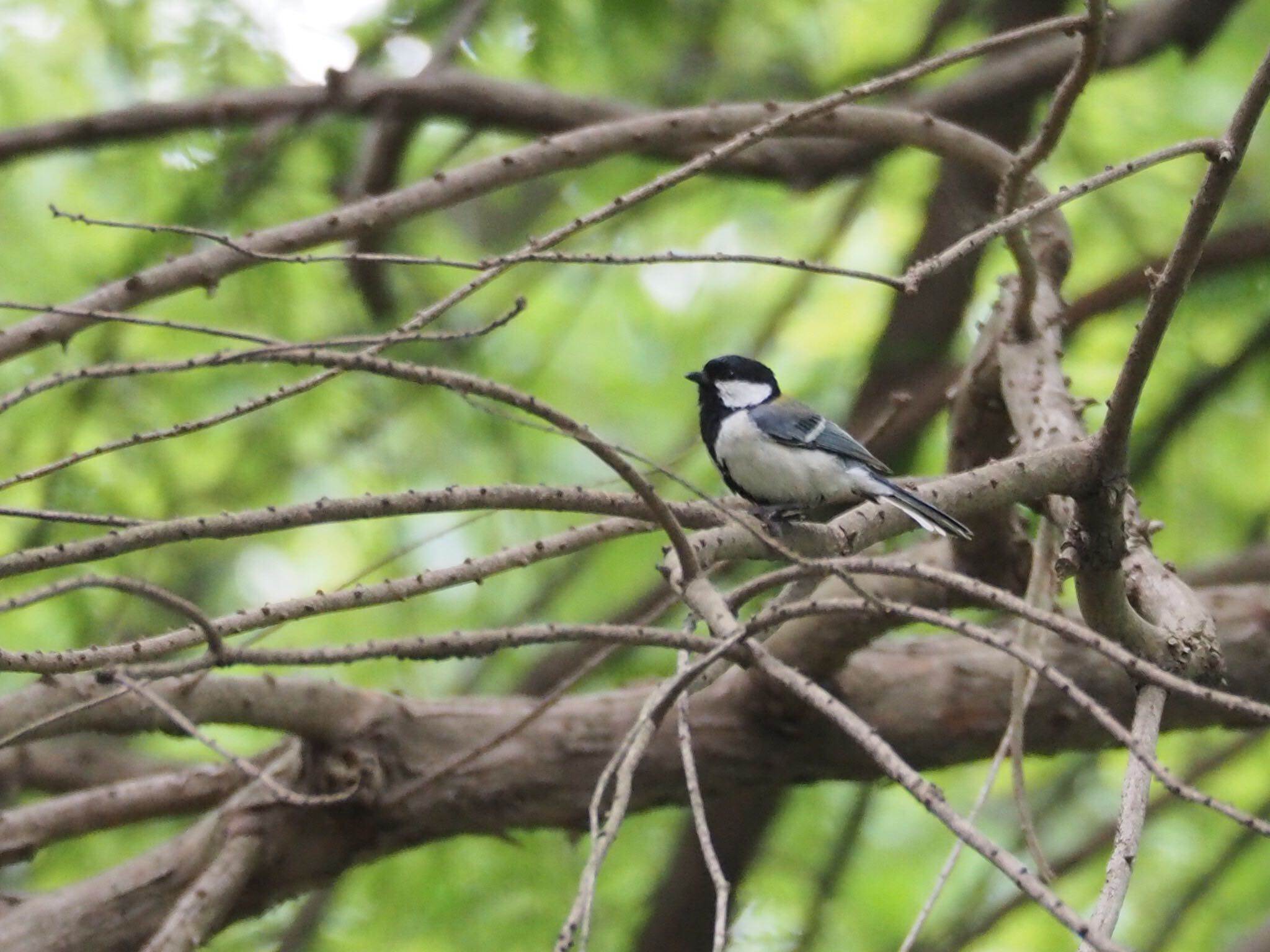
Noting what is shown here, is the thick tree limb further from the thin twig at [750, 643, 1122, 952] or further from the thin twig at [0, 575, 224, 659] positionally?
the thin twig at [750, 643, 1122, 952]

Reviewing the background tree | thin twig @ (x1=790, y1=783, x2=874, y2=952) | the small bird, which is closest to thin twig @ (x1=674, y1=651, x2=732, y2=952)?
the background tree

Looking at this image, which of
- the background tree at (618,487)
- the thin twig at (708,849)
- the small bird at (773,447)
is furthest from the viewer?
the small bird at (773,447)

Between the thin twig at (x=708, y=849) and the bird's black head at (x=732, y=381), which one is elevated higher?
the bird's black head at (x=732, y=381)

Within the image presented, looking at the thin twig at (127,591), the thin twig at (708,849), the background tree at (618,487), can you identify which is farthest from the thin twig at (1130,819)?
the thin twig at (127,591)

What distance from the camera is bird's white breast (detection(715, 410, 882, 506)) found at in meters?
3.45

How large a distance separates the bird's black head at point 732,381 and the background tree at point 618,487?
1.27 feet

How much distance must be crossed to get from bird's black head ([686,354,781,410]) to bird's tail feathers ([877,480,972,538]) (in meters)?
0.99

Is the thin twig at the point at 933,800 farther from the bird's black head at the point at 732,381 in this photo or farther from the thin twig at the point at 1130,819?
the bird's black head at the point at 732,381

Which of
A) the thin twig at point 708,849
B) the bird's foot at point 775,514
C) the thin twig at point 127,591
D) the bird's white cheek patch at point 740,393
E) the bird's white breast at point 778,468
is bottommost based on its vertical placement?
the thin twig at point 708,849

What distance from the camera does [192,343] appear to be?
189 inches

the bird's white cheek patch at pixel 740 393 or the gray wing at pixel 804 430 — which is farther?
the bird's white cheek patch at pixel 740 393

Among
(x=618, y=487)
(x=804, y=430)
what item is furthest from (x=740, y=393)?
(x=618, y=487)

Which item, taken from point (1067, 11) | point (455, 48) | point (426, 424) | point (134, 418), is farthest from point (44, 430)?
point (1067, 11)

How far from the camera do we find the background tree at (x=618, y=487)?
6.97ft
